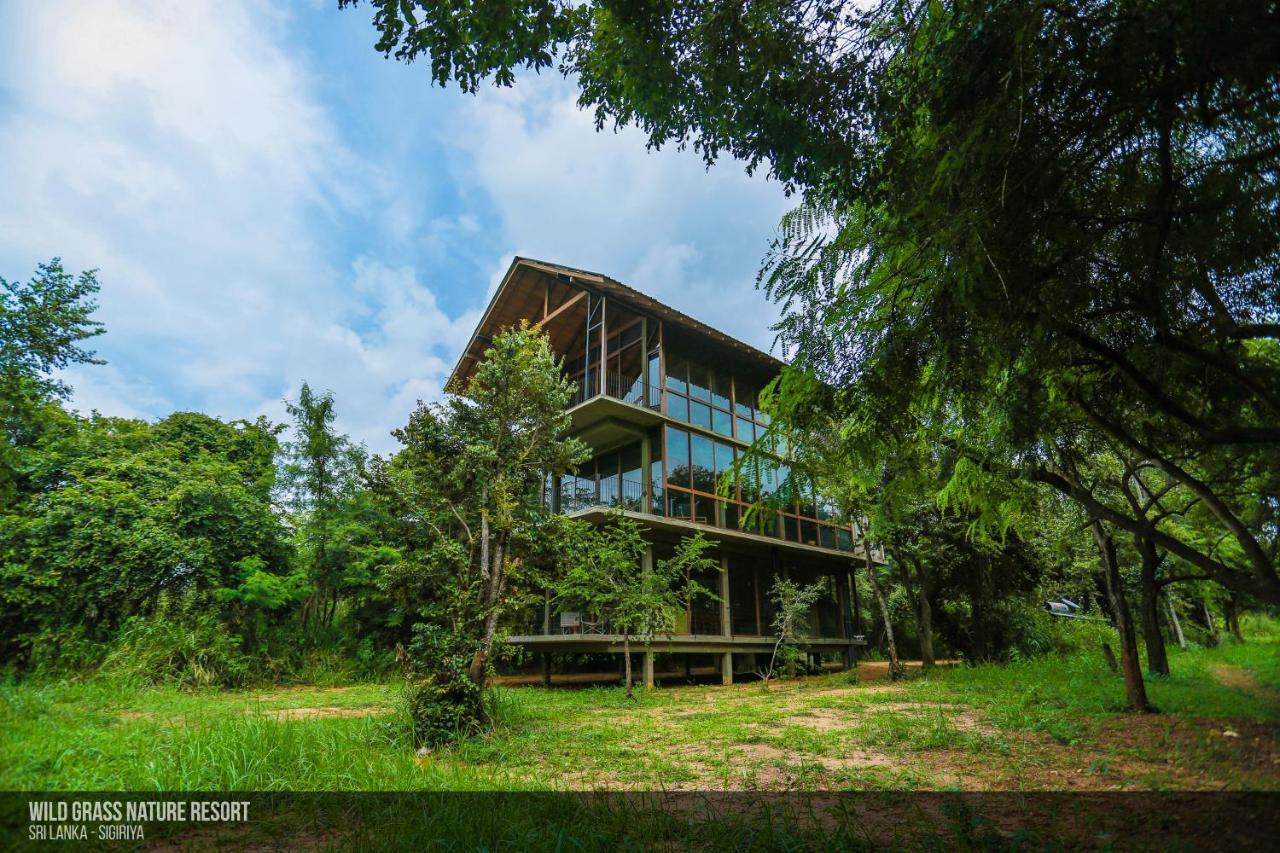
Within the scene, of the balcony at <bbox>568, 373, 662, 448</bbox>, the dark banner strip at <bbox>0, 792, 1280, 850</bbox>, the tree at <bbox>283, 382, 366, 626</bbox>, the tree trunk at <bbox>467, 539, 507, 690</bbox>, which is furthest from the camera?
the tree at <bbox>283, 382, 366, 626</bbox>

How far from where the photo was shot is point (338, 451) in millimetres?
18219

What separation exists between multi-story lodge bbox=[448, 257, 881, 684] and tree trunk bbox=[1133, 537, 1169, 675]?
23.4 ft

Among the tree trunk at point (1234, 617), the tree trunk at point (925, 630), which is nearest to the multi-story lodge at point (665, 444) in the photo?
the tree trunk at point (925, 630)

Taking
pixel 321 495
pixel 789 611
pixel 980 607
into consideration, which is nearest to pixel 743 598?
pixel 789 611

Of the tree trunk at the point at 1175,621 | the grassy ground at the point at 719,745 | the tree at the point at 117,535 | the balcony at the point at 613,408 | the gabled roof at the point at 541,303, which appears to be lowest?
the grassy ground at the point at 719,745

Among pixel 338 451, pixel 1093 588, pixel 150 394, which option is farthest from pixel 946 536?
pixel 338 451

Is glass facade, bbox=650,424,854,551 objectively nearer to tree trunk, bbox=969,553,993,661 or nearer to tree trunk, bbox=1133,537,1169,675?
tree trunk, bbox=969,553,993,661

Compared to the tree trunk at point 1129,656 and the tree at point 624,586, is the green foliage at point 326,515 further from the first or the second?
the tree trunk at point 1129,656

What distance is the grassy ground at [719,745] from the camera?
3.34 meters

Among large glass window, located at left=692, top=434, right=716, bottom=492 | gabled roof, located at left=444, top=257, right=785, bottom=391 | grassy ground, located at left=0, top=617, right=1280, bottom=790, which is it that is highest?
gabled roof, located at left=444, top=257, right=785, bottom=391

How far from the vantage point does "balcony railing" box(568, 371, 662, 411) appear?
48.7 ft

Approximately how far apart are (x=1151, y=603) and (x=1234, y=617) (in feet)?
14.9

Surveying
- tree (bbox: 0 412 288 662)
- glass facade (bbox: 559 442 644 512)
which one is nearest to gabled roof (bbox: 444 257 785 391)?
glass facade (bbox: 559 442 644 512)

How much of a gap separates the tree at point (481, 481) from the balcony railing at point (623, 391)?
5.86 meters
